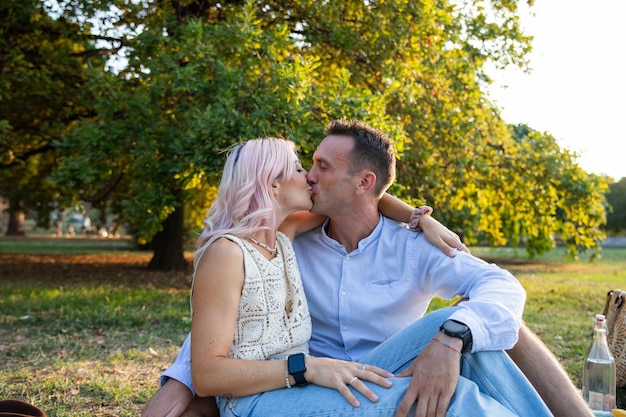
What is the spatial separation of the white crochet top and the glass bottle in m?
1.68

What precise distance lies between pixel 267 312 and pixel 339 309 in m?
0.63

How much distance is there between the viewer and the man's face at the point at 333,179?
3.53 m

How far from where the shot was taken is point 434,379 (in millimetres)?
2553

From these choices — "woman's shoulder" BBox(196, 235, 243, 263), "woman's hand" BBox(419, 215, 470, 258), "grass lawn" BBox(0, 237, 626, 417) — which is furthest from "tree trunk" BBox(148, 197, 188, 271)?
"woman's shoulder" BBox(196, 235, 243, 263)

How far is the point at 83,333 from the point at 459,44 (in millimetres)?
7113

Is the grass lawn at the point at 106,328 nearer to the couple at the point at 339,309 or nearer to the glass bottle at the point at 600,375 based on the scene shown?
the glass bottle at the point at 600,375

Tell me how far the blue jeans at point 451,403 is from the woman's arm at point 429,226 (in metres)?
0.60

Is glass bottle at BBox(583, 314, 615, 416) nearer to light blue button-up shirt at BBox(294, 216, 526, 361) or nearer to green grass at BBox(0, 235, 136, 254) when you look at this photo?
light blue button-up shirt at BBox(294, 216, 526, 361)

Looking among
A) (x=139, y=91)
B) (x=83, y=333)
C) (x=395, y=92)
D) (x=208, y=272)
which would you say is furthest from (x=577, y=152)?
(x=208, y=272)

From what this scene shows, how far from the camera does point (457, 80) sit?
9.86 m

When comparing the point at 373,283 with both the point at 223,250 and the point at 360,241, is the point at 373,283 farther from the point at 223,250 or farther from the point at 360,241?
the point at 223,250

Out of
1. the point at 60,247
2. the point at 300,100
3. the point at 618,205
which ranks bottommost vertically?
the point at 60,247

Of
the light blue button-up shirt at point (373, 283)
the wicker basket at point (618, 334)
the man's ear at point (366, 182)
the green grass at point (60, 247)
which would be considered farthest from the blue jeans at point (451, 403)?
the green grass at point (60, 247)

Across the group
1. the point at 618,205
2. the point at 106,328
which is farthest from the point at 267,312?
the point at 618,205
